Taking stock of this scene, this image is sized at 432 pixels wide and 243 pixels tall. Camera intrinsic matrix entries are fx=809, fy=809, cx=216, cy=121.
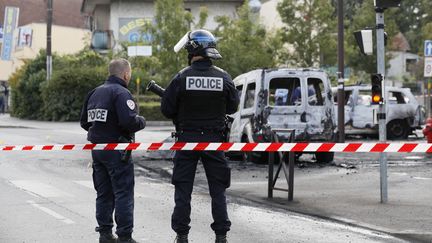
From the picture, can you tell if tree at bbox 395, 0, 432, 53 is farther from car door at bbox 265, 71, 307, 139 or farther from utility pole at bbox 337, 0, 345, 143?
car door at bbox 265, 71, 307, 139

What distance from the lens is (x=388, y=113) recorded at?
1005 inches

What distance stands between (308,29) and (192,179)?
35497 mm

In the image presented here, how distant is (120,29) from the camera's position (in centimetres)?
5059

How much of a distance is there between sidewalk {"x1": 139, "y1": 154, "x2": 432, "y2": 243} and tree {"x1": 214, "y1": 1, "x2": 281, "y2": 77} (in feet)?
71.4

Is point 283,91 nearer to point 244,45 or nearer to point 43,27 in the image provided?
point 244,45

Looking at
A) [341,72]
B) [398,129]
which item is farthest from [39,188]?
[398,129]

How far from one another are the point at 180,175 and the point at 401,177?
8161mm

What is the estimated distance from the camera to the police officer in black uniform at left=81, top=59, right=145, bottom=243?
757 cm

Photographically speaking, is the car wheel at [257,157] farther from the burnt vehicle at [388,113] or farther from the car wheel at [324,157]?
the burnt vehicle at [388,113]

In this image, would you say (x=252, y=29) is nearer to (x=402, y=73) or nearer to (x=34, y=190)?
(x=34, y=190)

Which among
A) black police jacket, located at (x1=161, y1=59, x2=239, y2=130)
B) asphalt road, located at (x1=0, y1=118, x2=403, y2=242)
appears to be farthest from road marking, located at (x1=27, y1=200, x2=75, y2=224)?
black police jacket, located at (x1=161, y1=59, x2=239, y2=130)

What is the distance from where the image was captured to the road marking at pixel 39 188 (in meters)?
11.8

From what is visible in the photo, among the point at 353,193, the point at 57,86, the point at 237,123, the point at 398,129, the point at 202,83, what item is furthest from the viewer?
the point at 57,86

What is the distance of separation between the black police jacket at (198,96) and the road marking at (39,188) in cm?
494
